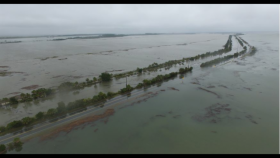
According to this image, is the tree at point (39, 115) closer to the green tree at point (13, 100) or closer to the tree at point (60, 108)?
the tree at point (60, 108)

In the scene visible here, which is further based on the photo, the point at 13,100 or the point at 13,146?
the point at 13,100

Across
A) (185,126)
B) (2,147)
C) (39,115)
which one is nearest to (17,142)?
(2,147)

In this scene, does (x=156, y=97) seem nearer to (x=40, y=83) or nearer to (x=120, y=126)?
(x=120, y=126)

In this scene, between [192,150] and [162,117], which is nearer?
[192,150]

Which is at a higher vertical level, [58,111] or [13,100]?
[13,100]

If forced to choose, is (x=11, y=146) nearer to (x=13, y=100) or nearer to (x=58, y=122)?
(x=58, y=122)

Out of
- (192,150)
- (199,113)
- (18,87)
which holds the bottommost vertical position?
(192,150)

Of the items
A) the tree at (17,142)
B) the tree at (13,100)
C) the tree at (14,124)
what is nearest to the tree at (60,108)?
the tree at (14,124)

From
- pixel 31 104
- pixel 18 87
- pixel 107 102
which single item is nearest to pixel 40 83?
pixel 18 87

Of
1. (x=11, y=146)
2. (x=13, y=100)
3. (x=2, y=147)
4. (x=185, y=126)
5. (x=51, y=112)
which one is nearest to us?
(x=2, y=147)
